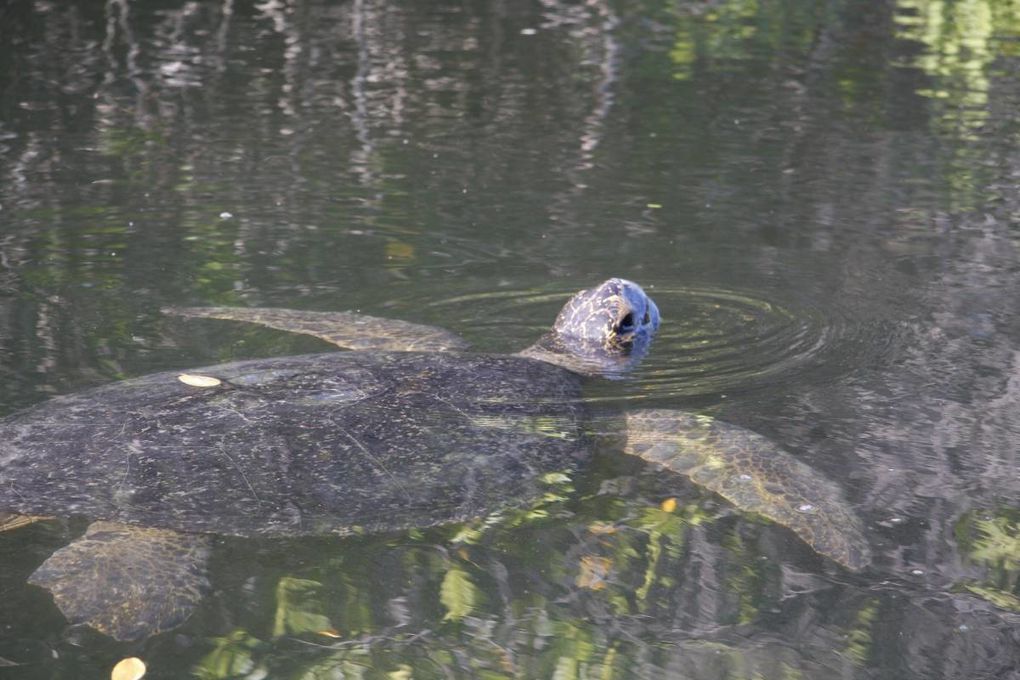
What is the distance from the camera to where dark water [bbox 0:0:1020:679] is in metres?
4.09

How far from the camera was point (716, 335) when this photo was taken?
6.54 meters

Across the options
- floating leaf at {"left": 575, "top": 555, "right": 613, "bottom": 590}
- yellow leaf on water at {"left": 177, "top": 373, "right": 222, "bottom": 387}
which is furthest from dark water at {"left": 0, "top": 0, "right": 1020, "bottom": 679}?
yellow leaf on water at {"left": 177, "top": 373, "right": 222, "bottom": 387}

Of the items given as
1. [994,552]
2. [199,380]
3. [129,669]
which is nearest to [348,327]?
[199,380]

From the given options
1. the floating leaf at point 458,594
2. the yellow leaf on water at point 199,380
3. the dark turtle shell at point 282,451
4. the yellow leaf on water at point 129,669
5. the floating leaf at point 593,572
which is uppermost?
the yellow leaf on water at point 199,380

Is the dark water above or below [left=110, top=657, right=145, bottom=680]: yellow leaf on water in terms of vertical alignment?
below

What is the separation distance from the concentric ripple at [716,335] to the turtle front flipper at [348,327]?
0.93 feet

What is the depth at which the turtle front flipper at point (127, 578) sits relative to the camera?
13.2 feet

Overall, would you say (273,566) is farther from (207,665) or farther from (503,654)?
(503,654)

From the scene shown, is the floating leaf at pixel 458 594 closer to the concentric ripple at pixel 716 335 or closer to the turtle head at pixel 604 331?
the concentric ripple at pixel 716 335

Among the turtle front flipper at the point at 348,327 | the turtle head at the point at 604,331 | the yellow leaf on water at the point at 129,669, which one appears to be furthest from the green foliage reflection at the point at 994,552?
the yellow leaf on water at the point at 129,669

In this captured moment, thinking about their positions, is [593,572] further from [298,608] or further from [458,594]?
[298,608]

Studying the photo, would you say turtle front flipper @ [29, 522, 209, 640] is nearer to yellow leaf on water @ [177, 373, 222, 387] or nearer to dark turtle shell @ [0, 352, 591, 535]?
dark turtle shell @ [0, 352, 591, 535]

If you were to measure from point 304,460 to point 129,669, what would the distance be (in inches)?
40.7

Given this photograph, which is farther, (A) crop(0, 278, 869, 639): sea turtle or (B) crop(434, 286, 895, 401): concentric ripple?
(B) crop(434, 286, 895, 401): concentric ripple
